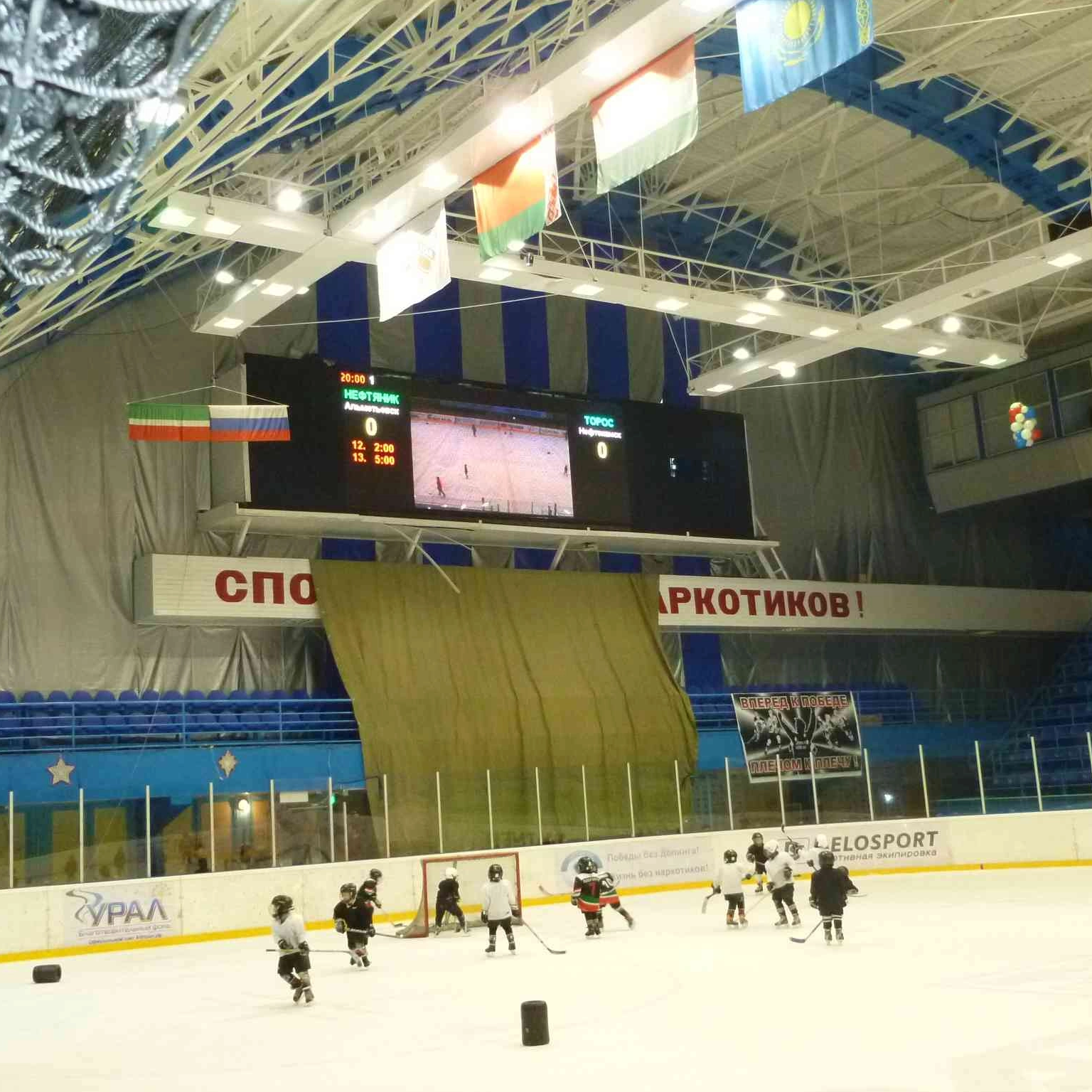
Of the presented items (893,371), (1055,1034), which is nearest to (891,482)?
(893,371)

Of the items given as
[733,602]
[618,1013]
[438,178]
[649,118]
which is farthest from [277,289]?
[618,1013]

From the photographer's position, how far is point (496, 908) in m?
15.7

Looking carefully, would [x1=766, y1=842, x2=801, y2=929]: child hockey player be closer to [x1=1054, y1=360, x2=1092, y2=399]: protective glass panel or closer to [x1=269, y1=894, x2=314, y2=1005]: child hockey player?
[x1=269, y1=894, x2=314, y2=1005]: child hockey player

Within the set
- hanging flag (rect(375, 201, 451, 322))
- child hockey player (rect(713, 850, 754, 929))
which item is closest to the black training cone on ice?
child hockey player (rect(713, 850, 754, 929))

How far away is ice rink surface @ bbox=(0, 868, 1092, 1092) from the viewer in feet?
27.7

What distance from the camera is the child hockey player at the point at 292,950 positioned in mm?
12359

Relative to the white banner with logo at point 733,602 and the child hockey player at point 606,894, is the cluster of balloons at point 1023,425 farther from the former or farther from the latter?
the child hockey player at point 606,894

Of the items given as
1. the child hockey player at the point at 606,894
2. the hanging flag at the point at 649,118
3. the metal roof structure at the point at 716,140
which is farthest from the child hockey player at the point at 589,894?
the metal roof structure at the point at 716,140

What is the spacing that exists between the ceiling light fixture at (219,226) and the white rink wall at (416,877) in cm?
879

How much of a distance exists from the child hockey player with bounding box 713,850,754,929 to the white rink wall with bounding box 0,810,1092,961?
13.9 feet

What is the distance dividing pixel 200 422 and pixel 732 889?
10.5 meters

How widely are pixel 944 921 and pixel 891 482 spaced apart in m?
19.3

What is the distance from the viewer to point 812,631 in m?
31.1

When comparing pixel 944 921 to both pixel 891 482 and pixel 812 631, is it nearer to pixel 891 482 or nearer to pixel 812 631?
pixel 812 631
